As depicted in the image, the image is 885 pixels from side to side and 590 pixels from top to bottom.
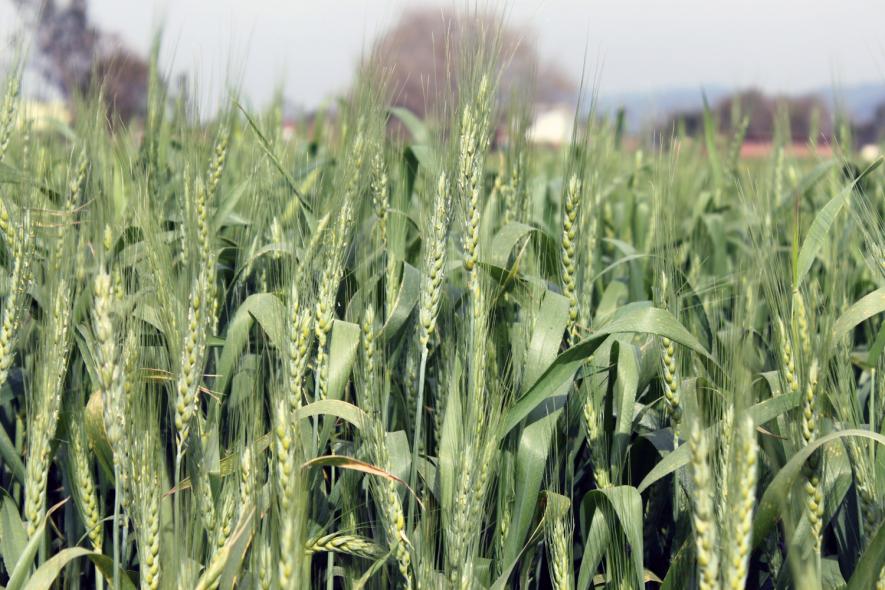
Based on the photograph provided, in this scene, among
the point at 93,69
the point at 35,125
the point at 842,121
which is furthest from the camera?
the point at 842,121

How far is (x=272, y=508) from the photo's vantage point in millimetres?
908

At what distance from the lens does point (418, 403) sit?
1.19 meters

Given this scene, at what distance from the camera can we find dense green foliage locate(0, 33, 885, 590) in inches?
39.8

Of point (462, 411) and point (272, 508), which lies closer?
point (272, 508)

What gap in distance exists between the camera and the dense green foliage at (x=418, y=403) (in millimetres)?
1011

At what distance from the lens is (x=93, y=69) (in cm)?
164

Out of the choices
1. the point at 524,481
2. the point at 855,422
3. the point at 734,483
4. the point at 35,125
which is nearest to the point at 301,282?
the point at 524,481

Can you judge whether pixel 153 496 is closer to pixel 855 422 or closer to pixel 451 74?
pixel 451 74

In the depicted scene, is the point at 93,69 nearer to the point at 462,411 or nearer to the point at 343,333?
the point at 343,333

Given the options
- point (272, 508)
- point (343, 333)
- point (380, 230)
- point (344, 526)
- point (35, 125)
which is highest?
point (35, 125)

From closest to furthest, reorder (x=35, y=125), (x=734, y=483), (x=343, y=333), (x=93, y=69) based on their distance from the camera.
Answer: (x=734, y=483) → (x=343, y=333) → (x=93, y=69) → (x=35, y=125)

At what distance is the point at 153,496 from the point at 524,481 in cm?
49

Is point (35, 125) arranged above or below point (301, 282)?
above

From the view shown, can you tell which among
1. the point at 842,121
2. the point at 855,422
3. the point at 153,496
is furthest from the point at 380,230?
the point at 842,121
